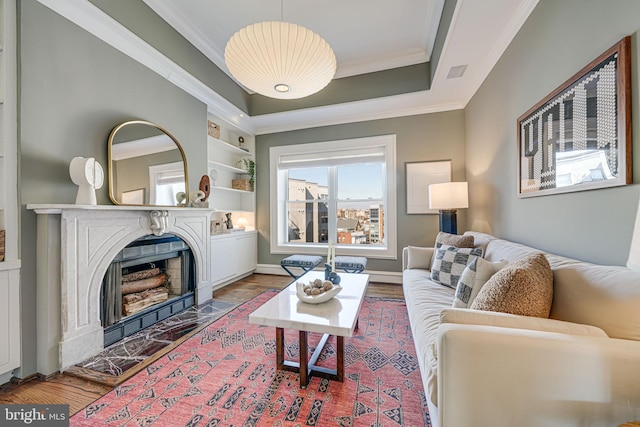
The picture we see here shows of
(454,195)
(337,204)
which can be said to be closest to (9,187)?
(337,204)

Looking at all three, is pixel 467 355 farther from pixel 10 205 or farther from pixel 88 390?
pixel 10 205

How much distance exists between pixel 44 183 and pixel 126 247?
2.41ft

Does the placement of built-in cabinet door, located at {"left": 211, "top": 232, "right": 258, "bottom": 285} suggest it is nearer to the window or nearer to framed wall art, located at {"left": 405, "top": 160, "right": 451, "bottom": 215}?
the window

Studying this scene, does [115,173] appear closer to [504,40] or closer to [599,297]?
[599,297]

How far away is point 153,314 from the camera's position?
2.45 meters

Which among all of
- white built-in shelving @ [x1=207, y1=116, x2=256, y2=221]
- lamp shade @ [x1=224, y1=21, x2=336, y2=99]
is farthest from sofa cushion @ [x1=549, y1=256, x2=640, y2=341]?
white built-in shelving @ [x1=207, y1=116, x2=256, y2=221]

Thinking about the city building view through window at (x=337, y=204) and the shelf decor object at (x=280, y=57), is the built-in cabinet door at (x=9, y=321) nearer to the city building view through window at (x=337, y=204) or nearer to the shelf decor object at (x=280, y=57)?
the shelf decor object at (x=280, y=57)

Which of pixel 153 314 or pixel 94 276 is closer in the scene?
pixel 94 276

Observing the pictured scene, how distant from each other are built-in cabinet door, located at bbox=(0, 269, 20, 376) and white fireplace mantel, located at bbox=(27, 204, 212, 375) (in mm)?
106

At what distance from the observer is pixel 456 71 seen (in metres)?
2.75

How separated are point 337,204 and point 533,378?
355cm

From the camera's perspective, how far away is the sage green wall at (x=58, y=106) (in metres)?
1.69

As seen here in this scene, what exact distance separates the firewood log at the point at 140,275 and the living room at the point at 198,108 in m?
0.63

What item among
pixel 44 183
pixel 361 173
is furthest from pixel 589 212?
pixel 44 183
